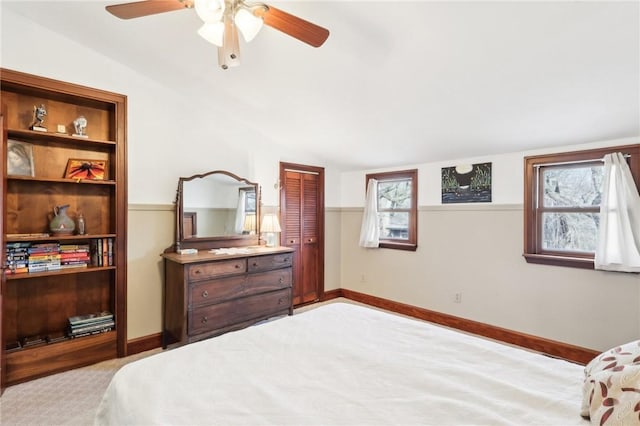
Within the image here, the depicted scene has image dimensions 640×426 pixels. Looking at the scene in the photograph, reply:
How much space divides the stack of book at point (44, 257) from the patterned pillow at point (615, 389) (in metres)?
3.36

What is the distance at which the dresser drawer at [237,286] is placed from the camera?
9.30ft

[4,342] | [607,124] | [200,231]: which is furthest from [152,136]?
[607,124]

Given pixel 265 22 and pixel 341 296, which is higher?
pixel 265 22

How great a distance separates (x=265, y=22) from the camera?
63.3 inches

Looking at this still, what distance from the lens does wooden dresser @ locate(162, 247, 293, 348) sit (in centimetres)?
279

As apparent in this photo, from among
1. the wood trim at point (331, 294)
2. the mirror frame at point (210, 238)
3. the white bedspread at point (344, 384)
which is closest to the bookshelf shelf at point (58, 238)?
the mirror frame at point (210, 238)

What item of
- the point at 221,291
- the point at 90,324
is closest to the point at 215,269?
the point at 221,291

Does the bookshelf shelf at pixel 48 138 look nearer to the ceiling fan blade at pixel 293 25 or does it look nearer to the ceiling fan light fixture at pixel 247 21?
the ceiling fan light fixture at pixel 247 21

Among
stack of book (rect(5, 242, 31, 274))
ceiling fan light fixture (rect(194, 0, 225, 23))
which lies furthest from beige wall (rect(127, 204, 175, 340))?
ceiling fan light fixture (rect(194, 0, 225, 23))

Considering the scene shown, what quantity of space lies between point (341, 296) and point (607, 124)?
366cm

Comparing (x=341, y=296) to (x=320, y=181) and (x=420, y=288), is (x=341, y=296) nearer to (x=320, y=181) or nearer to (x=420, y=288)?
(x=420, y=288)

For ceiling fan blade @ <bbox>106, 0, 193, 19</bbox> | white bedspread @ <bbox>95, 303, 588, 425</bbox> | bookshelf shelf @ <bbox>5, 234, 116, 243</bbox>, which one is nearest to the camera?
white bedspread @ <bbox>95, 303, 588, 425</bbox>

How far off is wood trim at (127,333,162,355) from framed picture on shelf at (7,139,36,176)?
1.66 m

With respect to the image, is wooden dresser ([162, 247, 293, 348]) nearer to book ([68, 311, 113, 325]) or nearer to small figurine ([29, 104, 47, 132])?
book ([68, 311, 113, 325])
